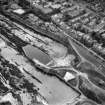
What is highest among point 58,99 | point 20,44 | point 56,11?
point 56,11

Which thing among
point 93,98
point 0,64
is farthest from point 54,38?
point 93,98

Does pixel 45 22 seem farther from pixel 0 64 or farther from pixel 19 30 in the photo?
pixel 0 64

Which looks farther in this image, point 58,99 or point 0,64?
point 0,64

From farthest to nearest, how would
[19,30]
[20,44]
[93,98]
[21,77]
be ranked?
[19,30]
[20,44]
[21,77]
[93,98]

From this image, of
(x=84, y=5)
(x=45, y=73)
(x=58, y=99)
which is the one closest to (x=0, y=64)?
(x=45, y=73)

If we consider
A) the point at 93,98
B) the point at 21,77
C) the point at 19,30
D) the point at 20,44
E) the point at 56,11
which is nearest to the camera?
the point at 93,98

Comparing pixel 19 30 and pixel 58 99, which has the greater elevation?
pixel 19 30

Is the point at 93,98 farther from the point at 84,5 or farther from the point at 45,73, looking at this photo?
the point at 84,5
